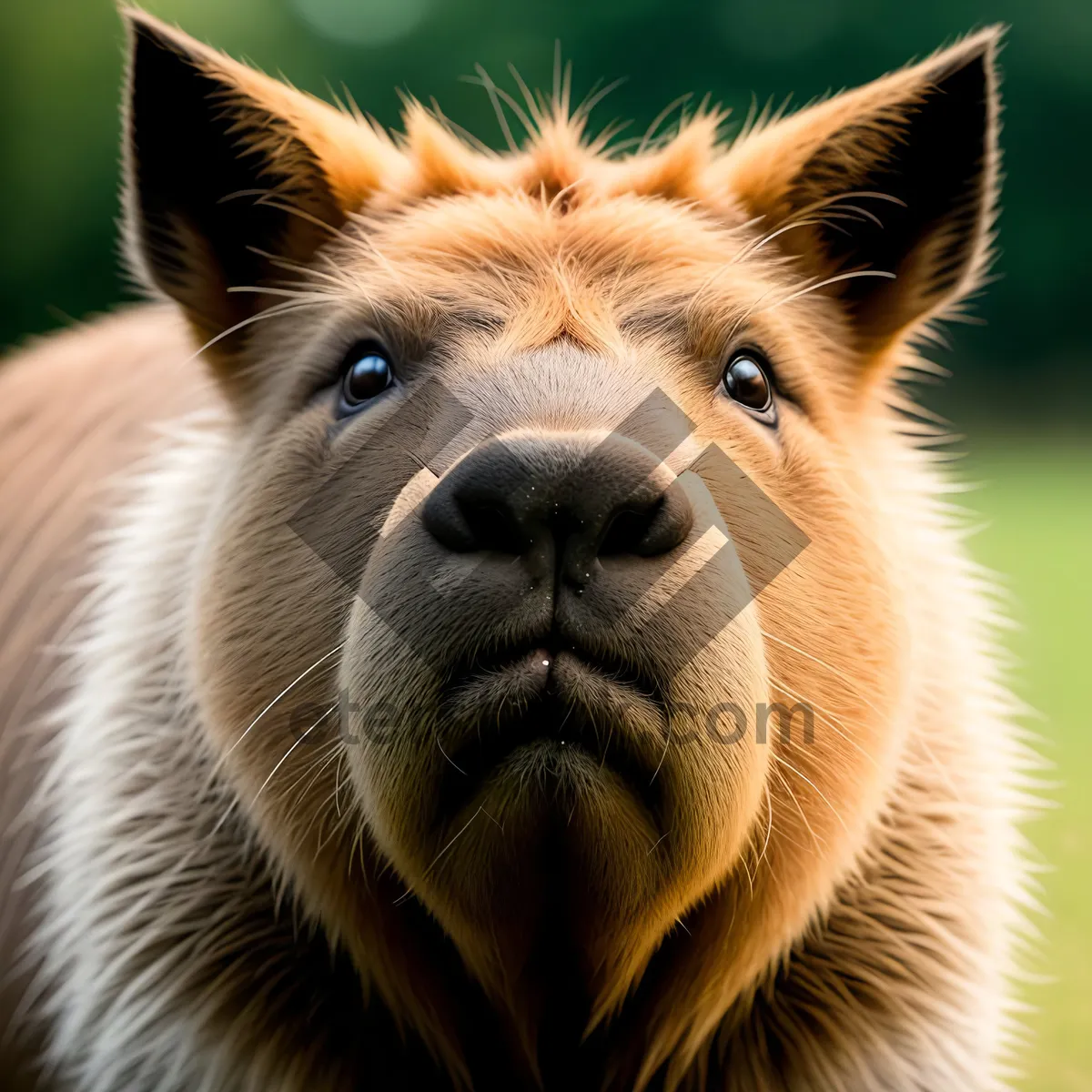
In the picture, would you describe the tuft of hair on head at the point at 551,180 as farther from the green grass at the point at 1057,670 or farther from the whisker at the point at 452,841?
the whisker at the point at 452,841

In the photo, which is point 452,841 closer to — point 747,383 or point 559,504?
point 559,504

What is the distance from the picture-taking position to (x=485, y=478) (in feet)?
5.71

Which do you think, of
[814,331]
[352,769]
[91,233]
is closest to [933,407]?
[91,233]

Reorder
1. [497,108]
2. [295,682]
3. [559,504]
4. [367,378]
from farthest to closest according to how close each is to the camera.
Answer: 1. [497,108]
2. [367,378]
3. [295,682]
4. [559,504]

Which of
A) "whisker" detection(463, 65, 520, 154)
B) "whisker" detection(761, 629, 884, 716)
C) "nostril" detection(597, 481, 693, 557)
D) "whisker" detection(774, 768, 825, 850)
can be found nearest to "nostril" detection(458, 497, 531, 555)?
"nostril" detection(597, 481, 693, 557)

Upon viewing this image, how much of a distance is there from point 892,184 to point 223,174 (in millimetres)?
1331

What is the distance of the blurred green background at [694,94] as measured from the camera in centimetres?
1255

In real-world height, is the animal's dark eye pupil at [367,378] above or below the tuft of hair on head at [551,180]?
below

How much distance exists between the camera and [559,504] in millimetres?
1723

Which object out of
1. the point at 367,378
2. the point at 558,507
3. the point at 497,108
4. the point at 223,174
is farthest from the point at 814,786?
the point at 497,108

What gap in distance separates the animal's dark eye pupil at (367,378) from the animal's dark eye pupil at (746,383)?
0.60 metres

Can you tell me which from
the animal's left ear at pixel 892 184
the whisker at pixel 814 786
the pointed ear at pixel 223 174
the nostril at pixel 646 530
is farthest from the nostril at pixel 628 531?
the pointed ear at pixel 223 174

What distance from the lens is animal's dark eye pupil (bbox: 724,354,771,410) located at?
7.60ft

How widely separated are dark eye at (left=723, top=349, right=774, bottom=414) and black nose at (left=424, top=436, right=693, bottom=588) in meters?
0.57
